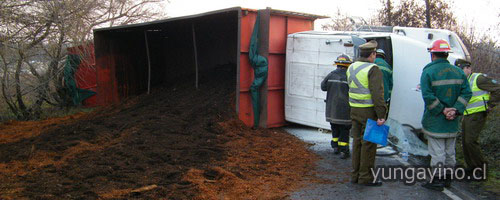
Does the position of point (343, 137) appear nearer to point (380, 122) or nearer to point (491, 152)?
point (380, 122)

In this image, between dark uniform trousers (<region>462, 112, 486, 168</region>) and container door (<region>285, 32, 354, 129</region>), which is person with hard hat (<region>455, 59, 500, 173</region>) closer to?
dark uniform trousers (<region>462, 112, 486, 168</region>)

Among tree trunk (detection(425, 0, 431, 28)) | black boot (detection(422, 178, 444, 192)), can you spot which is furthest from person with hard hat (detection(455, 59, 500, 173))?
tree trunk (detection(425, 0, 431, 28))

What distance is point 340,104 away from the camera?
21.6 ft

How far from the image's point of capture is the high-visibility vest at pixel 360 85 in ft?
16.4

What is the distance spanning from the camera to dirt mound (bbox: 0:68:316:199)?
4.75 metres

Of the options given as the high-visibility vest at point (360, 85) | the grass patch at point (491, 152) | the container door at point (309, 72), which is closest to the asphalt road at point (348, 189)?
the grass patch at point (491, 152)

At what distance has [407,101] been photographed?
7.30 meters

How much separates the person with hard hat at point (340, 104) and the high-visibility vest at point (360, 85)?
139 centimetres

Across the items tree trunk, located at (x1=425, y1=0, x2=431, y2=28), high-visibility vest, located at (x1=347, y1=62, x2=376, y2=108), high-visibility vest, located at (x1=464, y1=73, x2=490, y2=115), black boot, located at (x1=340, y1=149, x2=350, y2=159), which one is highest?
tree trunk, located at (x1=425, y1=0, x2=431, y2=28)

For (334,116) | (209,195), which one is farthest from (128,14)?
(209,195)

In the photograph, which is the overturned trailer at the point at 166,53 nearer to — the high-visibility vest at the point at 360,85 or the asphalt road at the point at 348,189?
the asphalt road at the point at 348,189

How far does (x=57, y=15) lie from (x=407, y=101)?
7.85 m

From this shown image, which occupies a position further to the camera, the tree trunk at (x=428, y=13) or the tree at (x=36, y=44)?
the tree trunk at (x=428, y=13)

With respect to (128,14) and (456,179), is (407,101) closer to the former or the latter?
(456,179)
